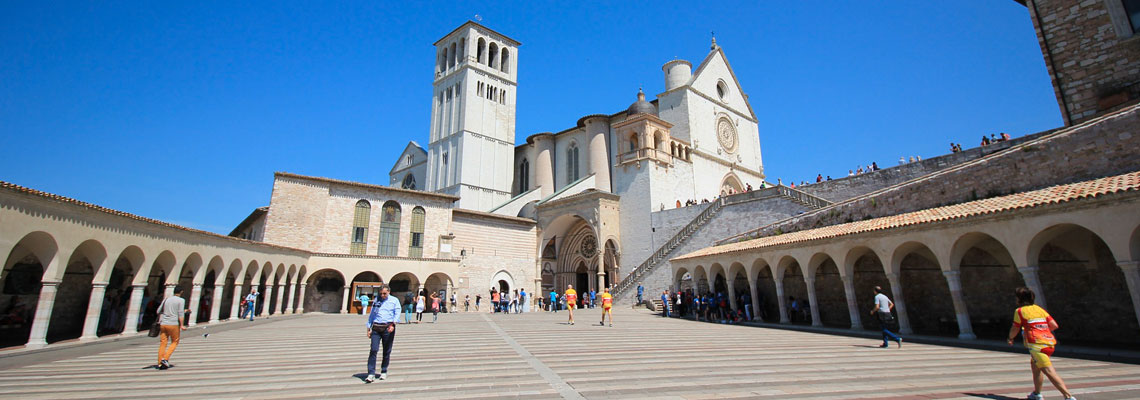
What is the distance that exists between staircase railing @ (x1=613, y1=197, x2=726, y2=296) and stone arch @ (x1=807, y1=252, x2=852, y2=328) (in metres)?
8.42

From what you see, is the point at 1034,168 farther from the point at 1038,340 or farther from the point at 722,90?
the point at 722,90

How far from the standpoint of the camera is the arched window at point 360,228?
83.8 feet

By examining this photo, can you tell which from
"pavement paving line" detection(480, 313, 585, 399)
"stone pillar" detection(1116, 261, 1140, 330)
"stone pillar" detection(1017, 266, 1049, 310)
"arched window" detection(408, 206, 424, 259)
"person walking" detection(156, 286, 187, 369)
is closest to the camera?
"pavement paving line" detection(480, 313, 585, 399)

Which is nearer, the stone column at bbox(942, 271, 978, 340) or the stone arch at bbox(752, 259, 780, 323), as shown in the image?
the stone column at bbox(942, 271, 978, 340)

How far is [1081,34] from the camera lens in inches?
523

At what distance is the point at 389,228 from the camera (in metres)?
26.7

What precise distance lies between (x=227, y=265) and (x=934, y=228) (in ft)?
70.1

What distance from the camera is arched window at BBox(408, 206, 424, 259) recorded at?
1067 inches

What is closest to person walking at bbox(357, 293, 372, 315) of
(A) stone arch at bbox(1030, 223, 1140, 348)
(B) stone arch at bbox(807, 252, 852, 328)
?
(B) stone arch at bbox(807, 252, 852, 328)

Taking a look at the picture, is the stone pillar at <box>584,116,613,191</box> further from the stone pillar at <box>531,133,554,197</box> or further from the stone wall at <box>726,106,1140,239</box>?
the stone wall at <box>726,106,1140,239</box>

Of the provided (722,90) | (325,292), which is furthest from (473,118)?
(325,292)

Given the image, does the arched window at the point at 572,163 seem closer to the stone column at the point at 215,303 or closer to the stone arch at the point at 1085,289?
the stone column at the point at 215,303

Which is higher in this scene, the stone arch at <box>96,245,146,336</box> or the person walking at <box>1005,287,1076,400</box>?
the stone arch at <box>96,245,146,336</box>

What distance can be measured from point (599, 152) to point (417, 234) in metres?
16.4
